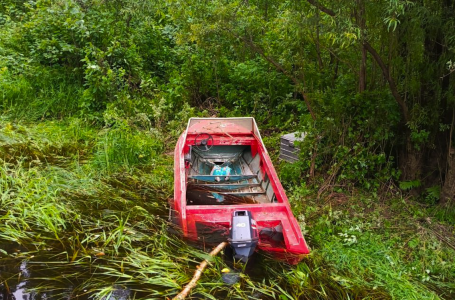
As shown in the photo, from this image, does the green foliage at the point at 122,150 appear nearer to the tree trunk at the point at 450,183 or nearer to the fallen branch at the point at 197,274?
the fallen branch at the point at 197,274

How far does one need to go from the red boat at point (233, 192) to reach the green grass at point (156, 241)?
261 millimetres

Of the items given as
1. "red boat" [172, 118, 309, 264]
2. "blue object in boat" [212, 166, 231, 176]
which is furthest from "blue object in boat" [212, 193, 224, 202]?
"blue object in boat" [212, 166, 231, 176]

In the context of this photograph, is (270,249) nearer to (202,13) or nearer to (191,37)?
(191,37)

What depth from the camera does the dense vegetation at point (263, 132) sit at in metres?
4.19

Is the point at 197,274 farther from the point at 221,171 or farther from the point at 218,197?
the point at 221,171

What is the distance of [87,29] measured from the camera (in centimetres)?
889

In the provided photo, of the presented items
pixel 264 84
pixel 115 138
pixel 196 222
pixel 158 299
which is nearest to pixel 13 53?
pixel 115 138

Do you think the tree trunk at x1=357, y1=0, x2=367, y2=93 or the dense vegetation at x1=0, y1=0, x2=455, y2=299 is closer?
the dense vegetation at x1=0, y1=0, x2=455, y2=299

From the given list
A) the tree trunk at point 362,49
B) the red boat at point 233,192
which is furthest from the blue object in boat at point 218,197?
the tree trunk at point 362,49

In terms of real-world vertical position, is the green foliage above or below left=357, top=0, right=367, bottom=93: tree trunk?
below

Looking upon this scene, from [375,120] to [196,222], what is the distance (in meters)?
3.10

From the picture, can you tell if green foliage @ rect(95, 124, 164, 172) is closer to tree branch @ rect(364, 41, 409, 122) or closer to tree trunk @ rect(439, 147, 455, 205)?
tree branch @ rect(364, 41, 409, 122)

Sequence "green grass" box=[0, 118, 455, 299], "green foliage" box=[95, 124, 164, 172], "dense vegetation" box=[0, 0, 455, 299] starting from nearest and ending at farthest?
"green grass" box=[0, 118, 455, 299], "dense vegetation" box=[0, 0, 455, 299], "green foliage" box=[95, 124, 164, 172]

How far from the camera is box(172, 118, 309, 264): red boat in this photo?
13.8ft
